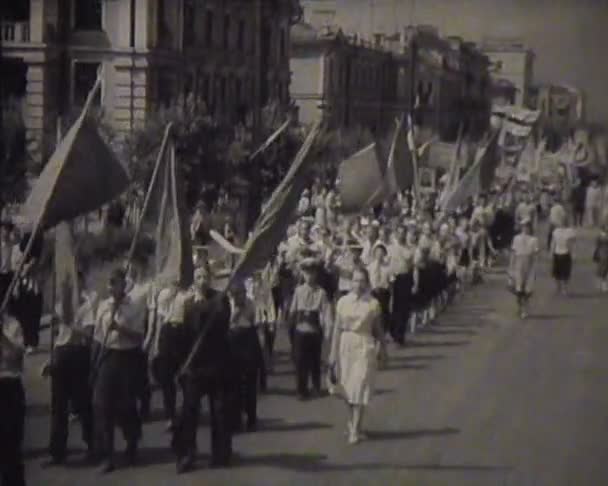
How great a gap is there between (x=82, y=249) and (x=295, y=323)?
3.17 ft

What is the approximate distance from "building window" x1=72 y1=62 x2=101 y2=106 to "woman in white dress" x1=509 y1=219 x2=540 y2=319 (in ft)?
5.63

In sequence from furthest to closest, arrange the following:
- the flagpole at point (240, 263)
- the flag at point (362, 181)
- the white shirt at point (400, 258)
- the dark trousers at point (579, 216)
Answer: the white shirt at point (400, 258) → the flag at point (362, 181) → the dark trousers at point (579, 216) → the flagpole at point (240, 263)

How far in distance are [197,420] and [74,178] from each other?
→ 819mm

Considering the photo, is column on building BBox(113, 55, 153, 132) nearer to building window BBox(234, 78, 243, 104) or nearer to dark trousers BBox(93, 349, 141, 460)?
building window BBox(234, 78, 243, 104)

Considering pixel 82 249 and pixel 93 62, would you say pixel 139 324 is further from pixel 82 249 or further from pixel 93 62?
pixel 93 62

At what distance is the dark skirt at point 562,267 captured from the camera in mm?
5812

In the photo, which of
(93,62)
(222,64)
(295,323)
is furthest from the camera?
(295,323)

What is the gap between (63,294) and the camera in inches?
203

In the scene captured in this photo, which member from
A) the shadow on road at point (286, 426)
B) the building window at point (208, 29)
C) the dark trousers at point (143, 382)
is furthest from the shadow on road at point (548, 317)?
the building window at point (208, 29)

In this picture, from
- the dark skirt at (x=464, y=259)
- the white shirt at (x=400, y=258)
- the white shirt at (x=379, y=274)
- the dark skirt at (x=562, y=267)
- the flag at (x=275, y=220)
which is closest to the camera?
the flag at (x=275, y=220)

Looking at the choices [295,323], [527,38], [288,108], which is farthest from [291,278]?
[527,38]

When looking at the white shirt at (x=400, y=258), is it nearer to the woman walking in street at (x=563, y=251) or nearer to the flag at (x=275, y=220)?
the woman walking in street at (x=563, y=251)

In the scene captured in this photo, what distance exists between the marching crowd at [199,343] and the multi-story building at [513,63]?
548 mm

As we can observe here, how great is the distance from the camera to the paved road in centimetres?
491
